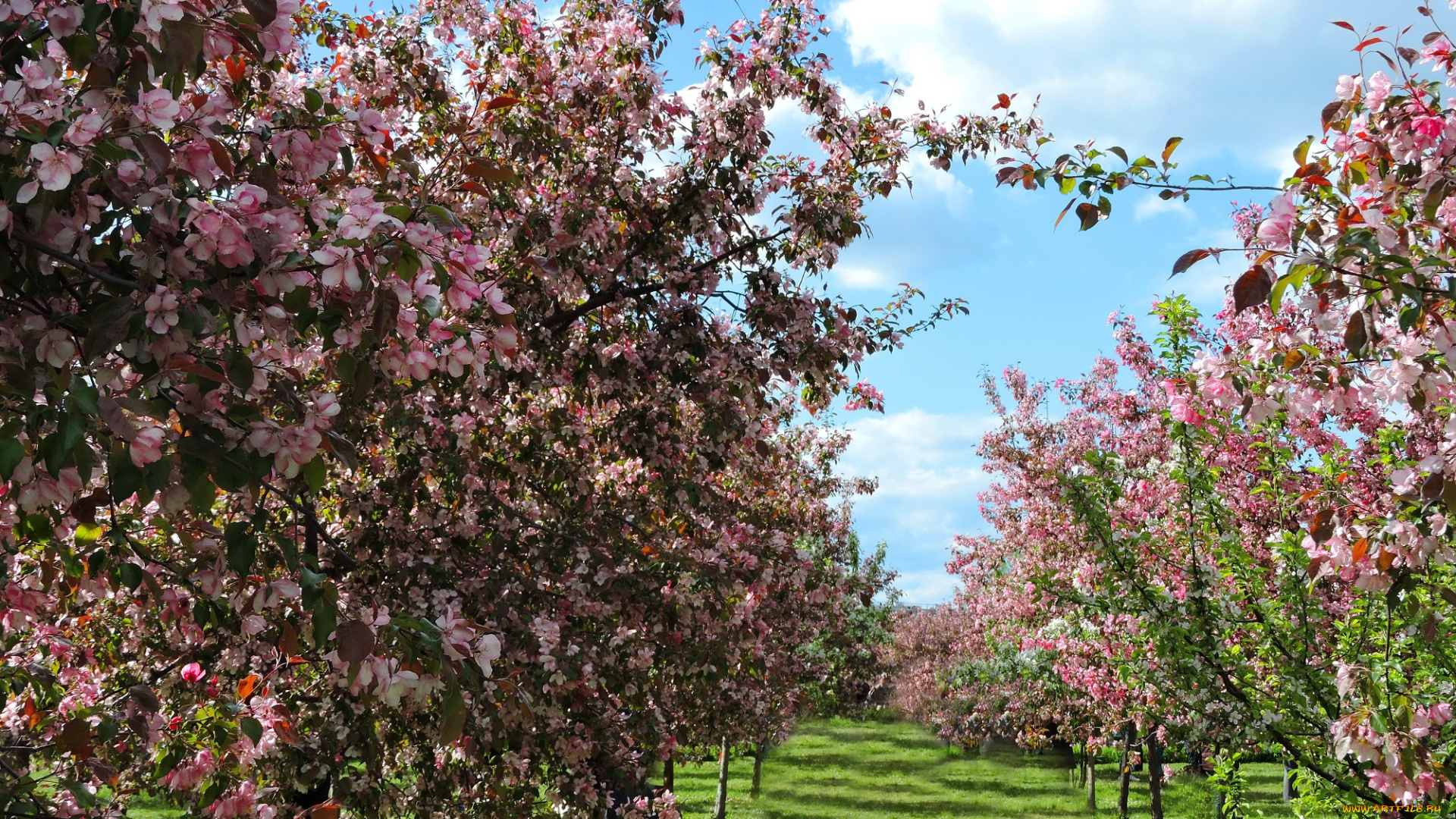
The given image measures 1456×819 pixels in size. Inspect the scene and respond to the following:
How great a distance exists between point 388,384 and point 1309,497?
4.31 m

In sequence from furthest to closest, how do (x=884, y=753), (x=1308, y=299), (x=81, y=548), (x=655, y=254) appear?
1. (x=884, y=753)
2. (x=655, y=254)
3. (x=81, y=548)
4. (x=1308, y=299)

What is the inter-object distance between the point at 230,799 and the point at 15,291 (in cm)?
226

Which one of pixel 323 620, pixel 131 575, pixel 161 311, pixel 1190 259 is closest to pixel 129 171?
pixel 161 311

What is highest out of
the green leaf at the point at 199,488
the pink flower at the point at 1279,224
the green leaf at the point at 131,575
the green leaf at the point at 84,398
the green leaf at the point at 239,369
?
the pink flower at the point at 1279,224

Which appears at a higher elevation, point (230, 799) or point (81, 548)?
point (81, 548)

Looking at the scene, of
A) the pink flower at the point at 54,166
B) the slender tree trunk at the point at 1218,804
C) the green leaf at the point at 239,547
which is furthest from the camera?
the slender tree trunk at the point at 1218,804

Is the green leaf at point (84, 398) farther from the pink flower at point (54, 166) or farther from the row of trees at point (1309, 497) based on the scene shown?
the row of trees at point (1309, 497)

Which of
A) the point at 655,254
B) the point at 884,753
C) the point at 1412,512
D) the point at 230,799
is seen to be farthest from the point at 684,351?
the point at 884,753

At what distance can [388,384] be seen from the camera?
17.2 ft

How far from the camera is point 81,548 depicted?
3340mm

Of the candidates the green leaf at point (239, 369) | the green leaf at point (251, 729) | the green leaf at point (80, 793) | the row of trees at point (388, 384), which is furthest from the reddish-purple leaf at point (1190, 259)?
the green leaf at point (80, 793)

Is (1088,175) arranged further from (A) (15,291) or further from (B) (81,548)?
(B) (81,548)

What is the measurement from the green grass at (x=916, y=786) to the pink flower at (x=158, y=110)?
1366 cm

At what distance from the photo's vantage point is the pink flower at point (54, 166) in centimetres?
207
